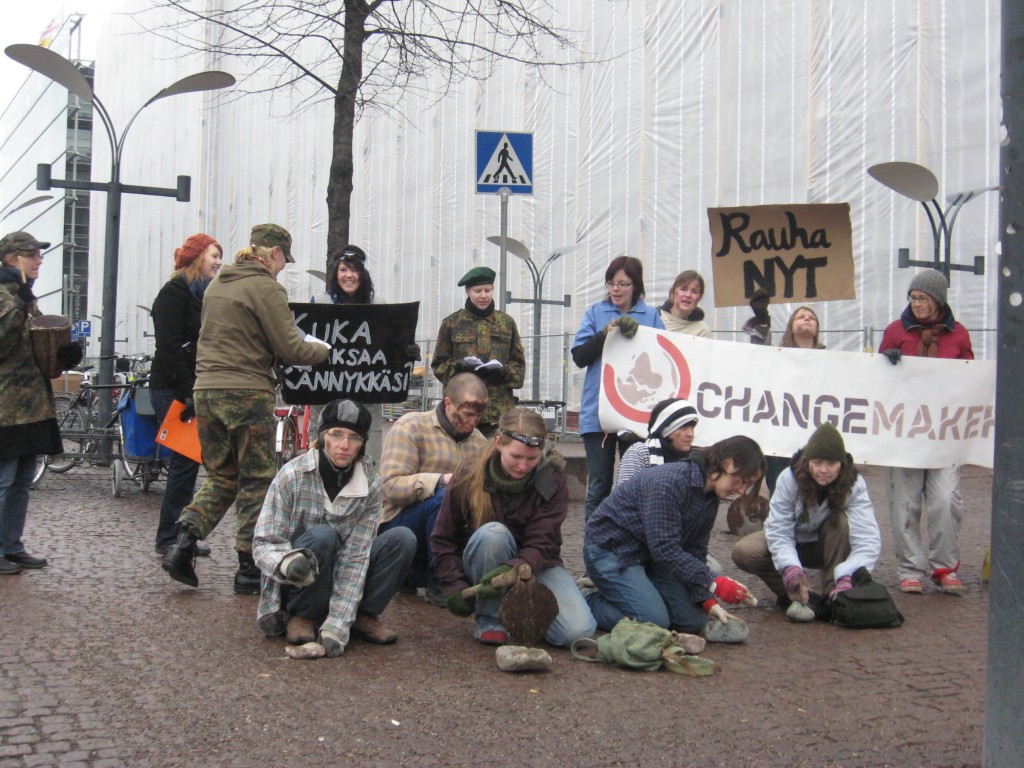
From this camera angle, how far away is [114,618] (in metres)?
5.59

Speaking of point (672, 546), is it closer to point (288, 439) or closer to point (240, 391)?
point (240, 391)

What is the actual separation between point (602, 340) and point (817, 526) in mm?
1749

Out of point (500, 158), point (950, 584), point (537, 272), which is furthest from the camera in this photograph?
point (537, 272)

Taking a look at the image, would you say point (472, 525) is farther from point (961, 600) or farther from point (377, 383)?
point (961, 600)

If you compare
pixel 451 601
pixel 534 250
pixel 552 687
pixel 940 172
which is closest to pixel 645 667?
pixel 552 687

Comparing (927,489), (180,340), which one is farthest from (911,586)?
(180,340)

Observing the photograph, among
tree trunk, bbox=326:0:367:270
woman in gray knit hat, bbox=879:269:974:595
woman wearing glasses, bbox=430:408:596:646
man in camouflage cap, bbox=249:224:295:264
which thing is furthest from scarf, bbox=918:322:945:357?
tree trunk, bbox=326:0:367:270

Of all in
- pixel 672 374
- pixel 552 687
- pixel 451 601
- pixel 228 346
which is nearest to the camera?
pixel 552 687

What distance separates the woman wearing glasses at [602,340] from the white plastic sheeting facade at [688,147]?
8144 mm

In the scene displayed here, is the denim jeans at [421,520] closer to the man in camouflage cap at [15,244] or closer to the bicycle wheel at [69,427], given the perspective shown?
the man in camouflage cap at [15,244]

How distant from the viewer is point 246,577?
6.24 meters

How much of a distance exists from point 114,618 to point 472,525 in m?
1.67

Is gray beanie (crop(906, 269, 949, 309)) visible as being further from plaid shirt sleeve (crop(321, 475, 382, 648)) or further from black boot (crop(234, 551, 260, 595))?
black boot (crop(234, 551, 260, 595))

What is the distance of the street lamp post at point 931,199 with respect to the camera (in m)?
13.9
